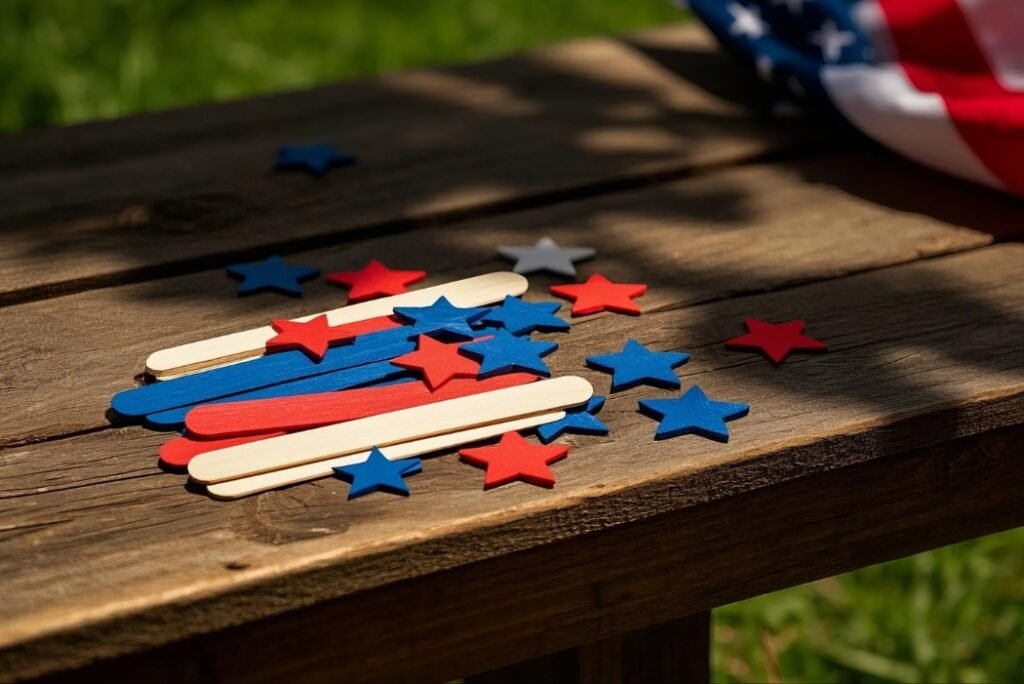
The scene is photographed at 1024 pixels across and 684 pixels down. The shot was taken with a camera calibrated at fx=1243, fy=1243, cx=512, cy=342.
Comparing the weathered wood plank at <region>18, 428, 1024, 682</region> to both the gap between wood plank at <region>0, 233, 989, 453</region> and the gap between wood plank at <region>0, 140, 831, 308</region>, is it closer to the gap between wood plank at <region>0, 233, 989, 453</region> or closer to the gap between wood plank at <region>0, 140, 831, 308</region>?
the gap between wood plank at <region>0, 233, 989, 453</region>

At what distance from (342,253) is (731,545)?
1.88ft

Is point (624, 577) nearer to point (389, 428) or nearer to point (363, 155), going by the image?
point (389, 428)

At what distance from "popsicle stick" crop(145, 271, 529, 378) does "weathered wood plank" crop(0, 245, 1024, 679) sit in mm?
103

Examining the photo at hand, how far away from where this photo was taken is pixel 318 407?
3.61 feet

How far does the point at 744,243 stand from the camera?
56.5 inches

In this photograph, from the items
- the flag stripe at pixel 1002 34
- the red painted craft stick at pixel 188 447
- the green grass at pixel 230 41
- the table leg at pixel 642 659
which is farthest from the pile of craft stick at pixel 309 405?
the green grass at pixel 230 41

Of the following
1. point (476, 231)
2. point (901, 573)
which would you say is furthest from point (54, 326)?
point (901, 573)

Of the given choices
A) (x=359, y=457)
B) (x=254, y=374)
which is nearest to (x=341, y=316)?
(x=254, y=374)

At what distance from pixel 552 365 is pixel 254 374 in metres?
0.28

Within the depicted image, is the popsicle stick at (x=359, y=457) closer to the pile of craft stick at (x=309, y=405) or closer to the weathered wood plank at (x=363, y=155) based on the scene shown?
the pile of craft stick at (x=309, y=405)

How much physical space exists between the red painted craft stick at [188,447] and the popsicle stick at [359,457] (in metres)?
0.05

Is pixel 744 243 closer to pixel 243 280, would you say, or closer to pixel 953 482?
pixel 953 482

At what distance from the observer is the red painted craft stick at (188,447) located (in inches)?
41.0

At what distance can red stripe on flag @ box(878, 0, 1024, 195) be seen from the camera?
147cm
